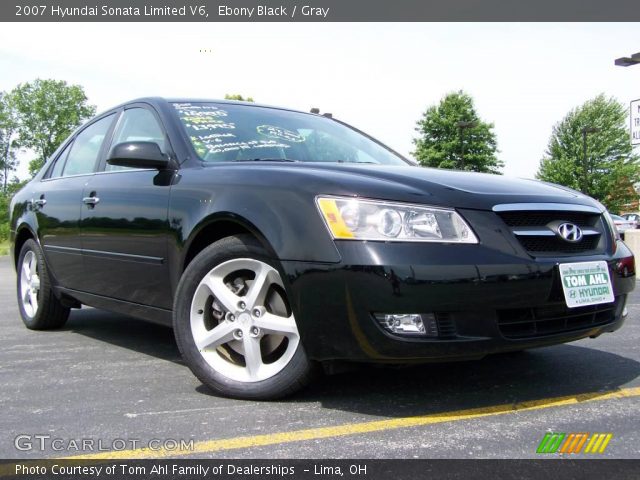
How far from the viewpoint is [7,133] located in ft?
221

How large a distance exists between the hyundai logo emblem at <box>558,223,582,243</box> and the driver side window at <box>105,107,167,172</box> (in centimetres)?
208

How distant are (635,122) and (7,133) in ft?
223

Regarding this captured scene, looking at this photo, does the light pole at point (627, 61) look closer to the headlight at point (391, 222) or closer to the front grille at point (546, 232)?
the front grille at point (546, 232)

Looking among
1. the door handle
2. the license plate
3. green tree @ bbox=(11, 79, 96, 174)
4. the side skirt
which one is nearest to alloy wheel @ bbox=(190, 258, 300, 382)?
the side skirt

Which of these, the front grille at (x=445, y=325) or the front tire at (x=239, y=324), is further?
the front tire at (x=239, y=324)

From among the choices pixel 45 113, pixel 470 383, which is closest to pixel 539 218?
pixel 470 383

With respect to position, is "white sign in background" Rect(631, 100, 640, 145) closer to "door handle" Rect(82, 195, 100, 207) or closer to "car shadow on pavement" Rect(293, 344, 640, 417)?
"car shadow on pavement" Rect(293, 344, 640, 417)

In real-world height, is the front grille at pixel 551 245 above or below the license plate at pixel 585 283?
above

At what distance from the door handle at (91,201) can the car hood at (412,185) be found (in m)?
1.27

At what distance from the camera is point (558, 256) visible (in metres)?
2.73

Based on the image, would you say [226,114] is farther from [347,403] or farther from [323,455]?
[323,455]

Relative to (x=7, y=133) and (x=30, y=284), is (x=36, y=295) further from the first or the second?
(x=7, y=133)

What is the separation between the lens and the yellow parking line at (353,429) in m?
2.30

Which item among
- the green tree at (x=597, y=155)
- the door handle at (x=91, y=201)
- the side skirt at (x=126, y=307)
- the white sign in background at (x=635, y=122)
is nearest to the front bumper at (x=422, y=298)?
the side skirt at (x=126, y=307)
